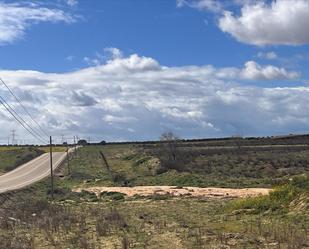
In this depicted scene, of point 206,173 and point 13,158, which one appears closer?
point 206,173

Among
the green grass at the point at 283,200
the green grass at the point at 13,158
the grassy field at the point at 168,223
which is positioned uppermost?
the green grass at the point at 13,158

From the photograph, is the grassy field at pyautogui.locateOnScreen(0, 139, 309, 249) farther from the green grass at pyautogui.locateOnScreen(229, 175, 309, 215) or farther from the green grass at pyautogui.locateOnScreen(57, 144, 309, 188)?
the green grass at pyautogui.locateOnScreen(57, 144, 309, 188)

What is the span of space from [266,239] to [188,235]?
130 inches

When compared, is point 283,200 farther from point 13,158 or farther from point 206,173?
point 13,158

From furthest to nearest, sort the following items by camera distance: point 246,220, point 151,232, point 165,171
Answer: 1. point 165,171
2. point 246,220
3. point 151,232

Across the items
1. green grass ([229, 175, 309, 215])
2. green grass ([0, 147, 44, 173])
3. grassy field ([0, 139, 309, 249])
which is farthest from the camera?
green grass ([0, 147, 44, 173])

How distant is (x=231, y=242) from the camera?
68.6ft

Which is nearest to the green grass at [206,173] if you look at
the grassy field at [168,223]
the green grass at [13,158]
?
the grassy field at [168,223]

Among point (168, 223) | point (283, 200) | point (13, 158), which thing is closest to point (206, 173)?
point (283, 200)

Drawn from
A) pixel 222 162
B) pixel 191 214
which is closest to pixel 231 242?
pixel 191 214

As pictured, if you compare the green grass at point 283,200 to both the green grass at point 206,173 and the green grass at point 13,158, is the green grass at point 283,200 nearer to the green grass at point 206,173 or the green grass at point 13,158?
the green grass at point 206,173

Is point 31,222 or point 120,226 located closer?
point 120,226

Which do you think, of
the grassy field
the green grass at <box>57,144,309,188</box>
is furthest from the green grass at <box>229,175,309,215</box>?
the green grass at <box>57,144,309,188</box>

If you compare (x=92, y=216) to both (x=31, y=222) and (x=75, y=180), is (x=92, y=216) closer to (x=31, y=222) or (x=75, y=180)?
(x=31, y=222)
